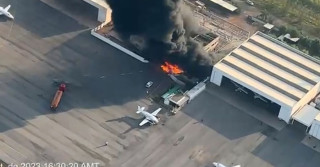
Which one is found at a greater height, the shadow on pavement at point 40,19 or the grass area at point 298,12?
the grass area at point 298,12

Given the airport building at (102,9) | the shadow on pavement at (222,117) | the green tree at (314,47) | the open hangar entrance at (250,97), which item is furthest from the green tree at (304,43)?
the airport building at (102,9)

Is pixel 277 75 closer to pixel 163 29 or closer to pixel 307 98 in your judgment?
pixel 307 98

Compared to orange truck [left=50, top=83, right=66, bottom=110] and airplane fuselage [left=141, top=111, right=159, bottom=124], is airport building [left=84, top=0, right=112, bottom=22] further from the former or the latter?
airplane fuselage [left=141, top=111, right=159, bottom=124]

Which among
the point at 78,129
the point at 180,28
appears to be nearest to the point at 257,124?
the point at 180,28

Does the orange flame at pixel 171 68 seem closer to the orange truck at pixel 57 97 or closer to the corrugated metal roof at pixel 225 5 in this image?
the orange truck at pixel 57 97

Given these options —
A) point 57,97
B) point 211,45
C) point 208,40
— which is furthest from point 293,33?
point 57,97

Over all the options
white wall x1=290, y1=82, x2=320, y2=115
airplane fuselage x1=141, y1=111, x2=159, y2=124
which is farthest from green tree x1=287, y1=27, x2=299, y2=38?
airplane fuselage x1=141, y1=111, x2=159, y2=124

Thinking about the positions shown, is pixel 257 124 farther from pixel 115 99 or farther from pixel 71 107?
pixel 71 107
